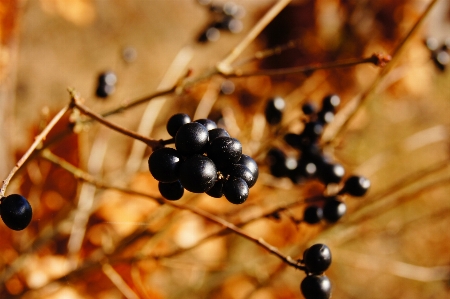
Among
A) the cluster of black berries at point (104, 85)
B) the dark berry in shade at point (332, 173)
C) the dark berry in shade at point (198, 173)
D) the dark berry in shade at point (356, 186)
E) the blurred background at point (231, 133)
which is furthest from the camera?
the blurred background at point (231, 133)

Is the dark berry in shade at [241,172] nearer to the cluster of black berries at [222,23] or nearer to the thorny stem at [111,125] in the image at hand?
the thorny stem at [111,125]

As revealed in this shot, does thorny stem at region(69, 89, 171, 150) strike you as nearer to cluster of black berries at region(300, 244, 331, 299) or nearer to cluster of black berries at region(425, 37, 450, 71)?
cluster of black berries at region(300, 244, 331, 299)

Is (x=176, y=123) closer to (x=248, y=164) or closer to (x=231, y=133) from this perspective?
(x=248, y=164)

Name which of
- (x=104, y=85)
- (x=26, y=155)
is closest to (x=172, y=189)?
(x=26, y=155)

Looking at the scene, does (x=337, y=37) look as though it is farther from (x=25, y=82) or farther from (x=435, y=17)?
(x=25, y=82)

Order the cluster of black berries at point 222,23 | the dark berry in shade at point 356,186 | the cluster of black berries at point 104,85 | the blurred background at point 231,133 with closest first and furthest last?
the dark berry in shade at point 356,186 < the cluster of black berries at point 104,85 < the blurred background at point 231,133 < the cluster of black berries at point 222,23

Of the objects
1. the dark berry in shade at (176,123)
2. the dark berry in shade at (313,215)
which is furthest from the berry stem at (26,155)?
the dark berry in shade at (313,215)
